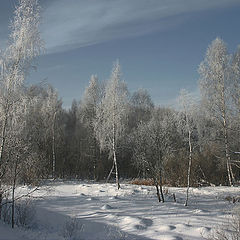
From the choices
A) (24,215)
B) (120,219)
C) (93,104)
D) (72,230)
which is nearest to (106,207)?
(120,219)

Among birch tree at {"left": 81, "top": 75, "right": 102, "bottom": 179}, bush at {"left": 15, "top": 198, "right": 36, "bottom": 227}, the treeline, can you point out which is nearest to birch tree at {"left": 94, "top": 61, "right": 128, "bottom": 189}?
the treeline

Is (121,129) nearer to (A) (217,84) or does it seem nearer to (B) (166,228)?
(A) (217,84)

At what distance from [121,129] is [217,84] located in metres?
6.79

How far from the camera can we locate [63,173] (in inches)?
1030

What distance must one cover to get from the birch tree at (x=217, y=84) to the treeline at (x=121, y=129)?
54mm

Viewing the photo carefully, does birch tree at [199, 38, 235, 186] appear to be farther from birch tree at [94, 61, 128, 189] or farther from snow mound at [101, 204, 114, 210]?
snow mound at [101, 204, 114, 210]

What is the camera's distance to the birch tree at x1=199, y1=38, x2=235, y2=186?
15.6 m

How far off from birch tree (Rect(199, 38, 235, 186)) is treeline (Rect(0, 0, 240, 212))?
0.18ft

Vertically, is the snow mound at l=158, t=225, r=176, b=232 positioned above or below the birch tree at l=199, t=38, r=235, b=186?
below

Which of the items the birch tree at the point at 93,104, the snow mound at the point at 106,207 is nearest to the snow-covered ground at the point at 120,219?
the snow mound at the point at 106,207

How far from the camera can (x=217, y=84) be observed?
1597cm

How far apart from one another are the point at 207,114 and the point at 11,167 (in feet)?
37.9

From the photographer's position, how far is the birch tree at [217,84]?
15602 millimetres

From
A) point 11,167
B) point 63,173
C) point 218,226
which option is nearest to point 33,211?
point 11,167
